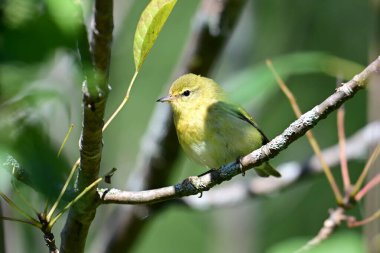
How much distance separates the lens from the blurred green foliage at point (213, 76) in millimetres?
773

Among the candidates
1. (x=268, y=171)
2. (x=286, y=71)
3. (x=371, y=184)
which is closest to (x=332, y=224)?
(x=371, y=184)

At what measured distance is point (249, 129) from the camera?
3248 millimetres

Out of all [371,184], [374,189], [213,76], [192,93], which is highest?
[213,76]

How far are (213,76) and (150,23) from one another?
4.41 meters

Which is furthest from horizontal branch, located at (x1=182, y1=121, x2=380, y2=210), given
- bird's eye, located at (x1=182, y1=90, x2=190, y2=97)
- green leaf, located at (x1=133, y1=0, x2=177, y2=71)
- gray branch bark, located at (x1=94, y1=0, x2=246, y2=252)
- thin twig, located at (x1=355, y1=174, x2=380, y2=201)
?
green leaf, located at (x1=133, y1=0, x2=177, y2=71)

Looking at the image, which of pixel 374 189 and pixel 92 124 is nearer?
pixel 92 124

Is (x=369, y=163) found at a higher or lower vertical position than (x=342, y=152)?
lower

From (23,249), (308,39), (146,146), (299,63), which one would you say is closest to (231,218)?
(146,146)

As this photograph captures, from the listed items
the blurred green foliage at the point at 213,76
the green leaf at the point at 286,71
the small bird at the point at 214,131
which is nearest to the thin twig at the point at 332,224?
the blurred green foliage at the point at 213,76

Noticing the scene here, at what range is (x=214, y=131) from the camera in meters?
3.21

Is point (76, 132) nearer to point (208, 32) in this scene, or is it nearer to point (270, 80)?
point (208, 32)

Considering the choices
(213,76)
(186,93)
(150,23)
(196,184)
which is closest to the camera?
(150,23)

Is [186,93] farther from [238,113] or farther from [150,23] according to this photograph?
[150,23]

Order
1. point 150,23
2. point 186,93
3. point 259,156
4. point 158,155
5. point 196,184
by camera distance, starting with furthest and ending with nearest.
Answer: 1. point 158,155
2. point 186,93
3. point 196,184
4. point 259,156
5. point 150,23
